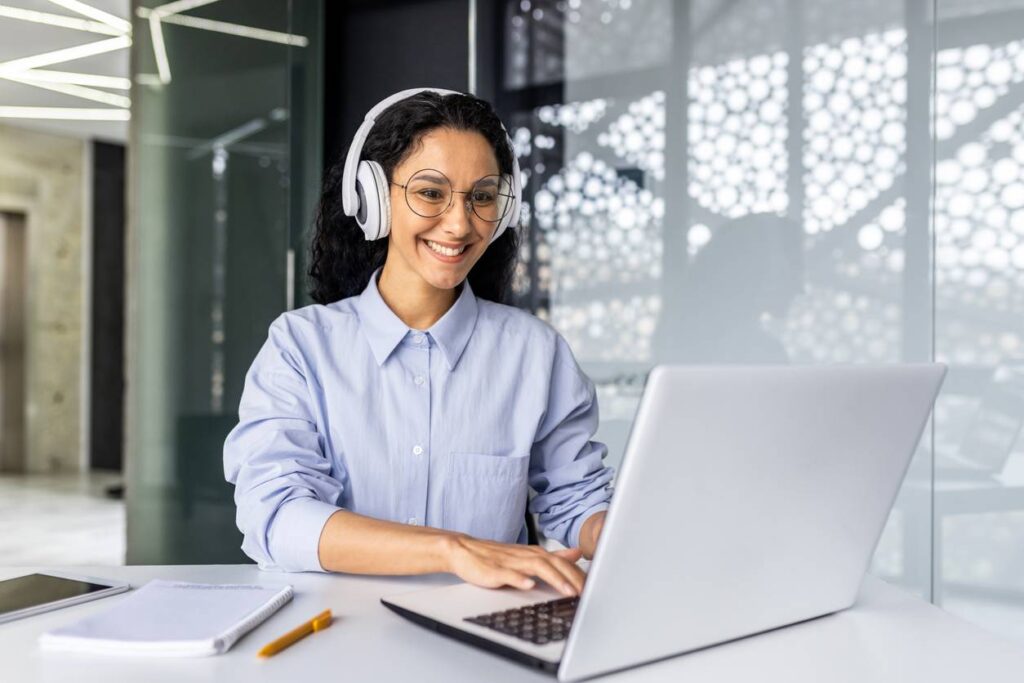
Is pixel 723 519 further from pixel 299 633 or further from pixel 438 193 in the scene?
pixel 438 193

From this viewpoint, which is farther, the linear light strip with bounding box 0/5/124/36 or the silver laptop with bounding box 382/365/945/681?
the linear light strip with bounding box 0/5/124/36

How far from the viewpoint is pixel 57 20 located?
362 centimetres

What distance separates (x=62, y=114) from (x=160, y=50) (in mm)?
4171

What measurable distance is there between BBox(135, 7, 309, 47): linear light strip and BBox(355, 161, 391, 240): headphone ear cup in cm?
232

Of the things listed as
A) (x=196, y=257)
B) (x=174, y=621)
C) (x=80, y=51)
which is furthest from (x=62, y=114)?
(x=174, y=621)

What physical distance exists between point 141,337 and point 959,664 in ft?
10.7

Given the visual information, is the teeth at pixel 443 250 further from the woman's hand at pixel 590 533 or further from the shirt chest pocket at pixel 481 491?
the woman's hand at pixel 590 533

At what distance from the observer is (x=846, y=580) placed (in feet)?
3.64

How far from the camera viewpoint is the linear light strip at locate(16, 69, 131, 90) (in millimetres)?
5199

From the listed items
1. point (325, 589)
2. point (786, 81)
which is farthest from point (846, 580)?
point (786, 81)

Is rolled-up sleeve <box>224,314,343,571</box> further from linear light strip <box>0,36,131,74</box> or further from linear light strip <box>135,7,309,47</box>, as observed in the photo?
linear light strip <box>0,36,131,74</box>

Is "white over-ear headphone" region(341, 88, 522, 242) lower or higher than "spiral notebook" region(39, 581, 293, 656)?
higher

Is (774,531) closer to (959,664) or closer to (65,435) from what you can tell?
(959,664)

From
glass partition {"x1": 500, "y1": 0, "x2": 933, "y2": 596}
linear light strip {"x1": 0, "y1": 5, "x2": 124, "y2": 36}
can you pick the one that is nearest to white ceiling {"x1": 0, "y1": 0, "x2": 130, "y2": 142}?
linear light strip {"x1": 0, "y1": 5, "x2": 124, "y2": 36}
